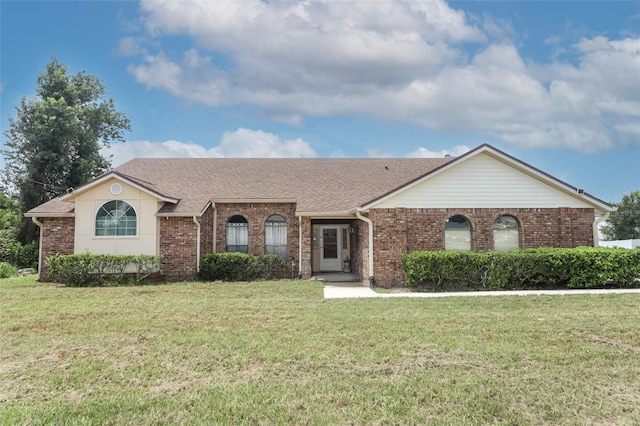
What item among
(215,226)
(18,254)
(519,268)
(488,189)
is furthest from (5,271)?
(519,268)

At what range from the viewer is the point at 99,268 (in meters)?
14.7

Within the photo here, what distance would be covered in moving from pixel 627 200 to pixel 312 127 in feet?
142

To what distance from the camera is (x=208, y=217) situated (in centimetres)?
1711

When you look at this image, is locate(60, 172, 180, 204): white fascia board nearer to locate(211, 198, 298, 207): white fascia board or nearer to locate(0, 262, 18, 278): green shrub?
locate(211, 198, 298, 207): white fascia board

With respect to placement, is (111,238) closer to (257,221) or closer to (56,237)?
(56,237)

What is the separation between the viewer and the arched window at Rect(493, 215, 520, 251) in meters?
14.6

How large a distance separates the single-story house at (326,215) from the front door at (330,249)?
0.05 metres

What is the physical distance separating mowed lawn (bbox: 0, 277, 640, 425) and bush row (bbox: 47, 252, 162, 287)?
499 cm

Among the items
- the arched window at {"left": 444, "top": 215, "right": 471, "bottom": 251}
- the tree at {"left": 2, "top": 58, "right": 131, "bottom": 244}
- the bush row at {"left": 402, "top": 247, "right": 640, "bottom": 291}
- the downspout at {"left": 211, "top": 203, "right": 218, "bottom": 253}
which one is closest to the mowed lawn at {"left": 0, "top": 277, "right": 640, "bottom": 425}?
the bush row at {"left": 402, "top": 247, "right": 640, "bottom": 291}

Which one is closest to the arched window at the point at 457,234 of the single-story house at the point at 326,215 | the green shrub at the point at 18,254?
the single-story house at the point at 326,215

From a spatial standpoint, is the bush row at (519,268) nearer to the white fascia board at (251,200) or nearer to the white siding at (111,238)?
the white fascia board at (251,200)

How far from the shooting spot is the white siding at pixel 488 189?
1431cm

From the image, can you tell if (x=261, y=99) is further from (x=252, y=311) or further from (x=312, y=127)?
(x=252, y=311)

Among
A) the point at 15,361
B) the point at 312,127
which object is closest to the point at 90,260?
the point at 15,361
